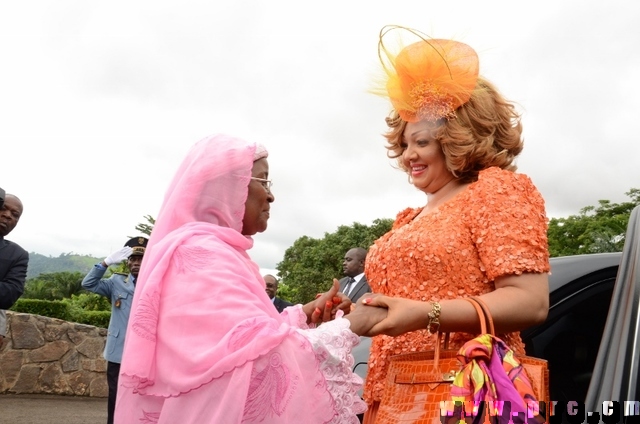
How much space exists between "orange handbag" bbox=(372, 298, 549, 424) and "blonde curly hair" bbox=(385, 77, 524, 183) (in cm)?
52

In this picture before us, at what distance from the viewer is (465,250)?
2105 millimetres

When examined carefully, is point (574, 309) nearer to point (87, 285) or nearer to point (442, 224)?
point (442, 224)

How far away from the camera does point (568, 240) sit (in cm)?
1373

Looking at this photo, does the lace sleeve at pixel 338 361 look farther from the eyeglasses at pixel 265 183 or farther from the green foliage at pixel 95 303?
the green foliage at pixel 95 303

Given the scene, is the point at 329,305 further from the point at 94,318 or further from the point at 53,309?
the point at 94,318

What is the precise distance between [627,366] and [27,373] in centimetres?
1030

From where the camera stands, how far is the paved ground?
8.87 m

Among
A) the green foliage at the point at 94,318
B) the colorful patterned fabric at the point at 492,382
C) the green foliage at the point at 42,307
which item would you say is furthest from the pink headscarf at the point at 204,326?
the green foliage at the point at 94,318

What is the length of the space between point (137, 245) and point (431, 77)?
679cm

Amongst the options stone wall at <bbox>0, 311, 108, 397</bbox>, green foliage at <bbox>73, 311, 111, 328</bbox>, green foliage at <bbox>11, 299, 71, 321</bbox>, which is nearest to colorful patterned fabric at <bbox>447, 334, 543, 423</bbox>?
stone wall at <bbox>0, 311, 108, 397</bbox>

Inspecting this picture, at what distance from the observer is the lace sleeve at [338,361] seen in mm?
2154

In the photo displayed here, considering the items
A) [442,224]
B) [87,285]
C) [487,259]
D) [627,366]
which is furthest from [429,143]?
[87,285]

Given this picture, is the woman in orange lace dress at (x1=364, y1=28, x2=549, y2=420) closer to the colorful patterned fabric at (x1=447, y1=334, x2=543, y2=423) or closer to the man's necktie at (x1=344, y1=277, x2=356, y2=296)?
the colorful patterned fabric at (x1=447, y1=334, x2=543, y2=423)

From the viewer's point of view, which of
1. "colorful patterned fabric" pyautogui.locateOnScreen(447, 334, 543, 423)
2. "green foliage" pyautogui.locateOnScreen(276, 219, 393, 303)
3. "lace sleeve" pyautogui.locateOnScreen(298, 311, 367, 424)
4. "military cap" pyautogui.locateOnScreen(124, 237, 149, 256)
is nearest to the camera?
"colorful patterned fabric" pyautogui.locateOnScreen(447, 334, 543, 423)
